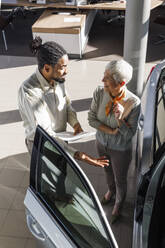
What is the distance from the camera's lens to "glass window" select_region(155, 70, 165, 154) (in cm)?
222

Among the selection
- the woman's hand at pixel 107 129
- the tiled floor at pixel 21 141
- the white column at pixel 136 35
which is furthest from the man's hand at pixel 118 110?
the white column at pixel 136 35

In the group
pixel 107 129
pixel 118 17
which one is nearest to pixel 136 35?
pixel 107 129

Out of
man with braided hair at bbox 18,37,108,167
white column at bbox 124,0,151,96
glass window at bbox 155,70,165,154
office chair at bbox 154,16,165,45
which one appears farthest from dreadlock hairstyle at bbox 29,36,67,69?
office chair at bbox 154,16,165,45

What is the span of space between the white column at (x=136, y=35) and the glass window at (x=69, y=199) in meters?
1.87

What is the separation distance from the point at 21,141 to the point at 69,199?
6.73 feet

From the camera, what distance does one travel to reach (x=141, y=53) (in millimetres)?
3230

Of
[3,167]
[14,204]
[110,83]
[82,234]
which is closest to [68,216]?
[82,234]

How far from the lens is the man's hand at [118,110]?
205 cm

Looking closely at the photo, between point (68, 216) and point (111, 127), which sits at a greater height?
point (111, 127)

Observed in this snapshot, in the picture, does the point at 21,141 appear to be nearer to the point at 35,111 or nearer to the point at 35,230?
the point at 35,111

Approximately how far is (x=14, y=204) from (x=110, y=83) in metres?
1.58

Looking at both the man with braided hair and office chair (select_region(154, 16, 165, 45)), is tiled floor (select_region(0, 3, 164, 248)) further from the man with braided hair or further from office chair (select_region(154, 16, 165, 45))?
the man with braided hair

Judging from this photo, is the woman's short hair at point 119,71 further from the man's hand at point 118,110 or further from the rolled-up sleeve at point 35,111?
the rolled-up sleeve at point 35,111

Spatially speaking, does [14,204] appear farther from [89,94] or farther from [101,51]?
[101,51]
